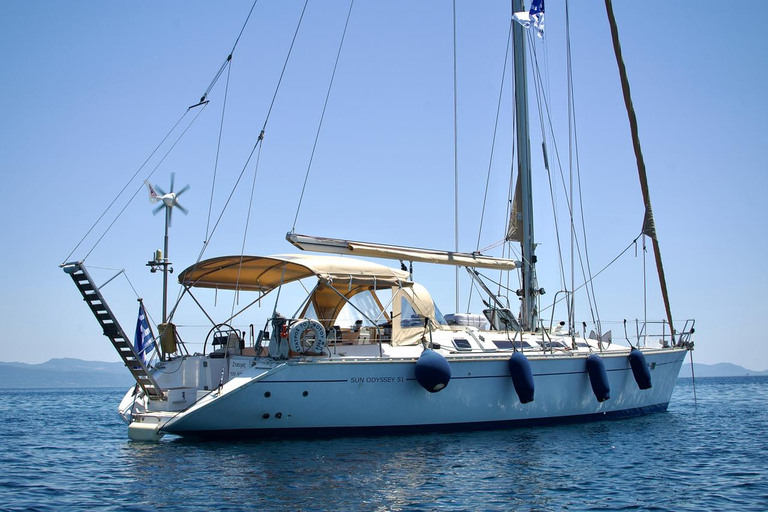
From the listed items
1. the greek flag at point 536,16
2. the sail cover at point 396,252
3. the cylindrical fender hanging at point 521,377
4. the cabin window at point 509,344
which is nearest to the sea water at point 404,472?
the cylindrical fender hanging at point 521,377

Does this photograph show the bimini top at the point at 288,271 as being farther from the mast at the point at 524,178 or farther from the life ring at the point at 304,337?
→ the mast at the point at 524,178

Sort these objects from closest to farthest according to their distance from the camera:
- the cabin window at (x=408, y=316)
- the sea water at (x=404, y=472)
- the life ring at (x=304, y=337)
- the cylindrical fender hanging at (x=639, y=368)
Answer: the sea water at (x=404, y=472)
the life ring at (x=304, y=337)
the cabin window at (x=408, y=316)
the cylindrical fender hanging at (x=639, y=368)

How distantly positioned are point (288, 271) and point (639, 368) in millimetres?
10709

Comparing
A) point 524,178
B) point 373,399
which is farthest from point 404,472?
point 524,178

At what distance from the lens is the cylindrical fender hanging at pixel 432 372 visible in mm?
16656

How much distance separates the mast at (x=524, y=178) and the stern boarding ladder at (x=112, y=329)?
1129 centimetres

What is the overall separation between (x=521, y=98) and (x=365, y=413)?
12080 mm

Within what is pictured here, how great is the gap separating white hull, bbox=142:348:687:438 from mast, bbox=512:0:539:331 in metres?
3.07

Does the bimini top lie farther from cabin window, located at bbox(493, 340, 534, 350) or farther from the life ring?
cabin window, located at bbox(493, 340, 534, 350)

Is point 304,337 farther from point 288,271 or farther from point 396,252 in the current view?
point 396,252

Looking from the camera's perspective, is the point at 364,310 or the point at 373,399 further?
the point at 364,310

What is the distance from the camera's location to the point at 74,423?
82.1ft

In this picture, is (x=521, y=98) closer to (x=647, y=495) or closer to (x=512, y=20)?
(x=512, y=20)

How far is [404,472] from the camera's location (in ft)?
42.4
